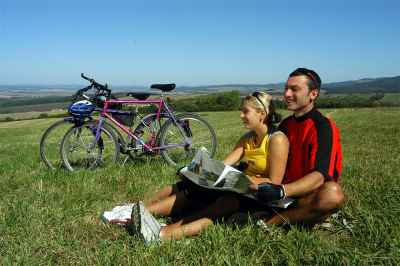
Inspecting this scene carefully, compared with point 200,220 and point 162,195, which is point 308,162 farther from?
point 162,195

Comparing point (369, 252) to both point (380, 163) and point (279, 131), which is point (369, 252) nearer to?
point (279, 131)

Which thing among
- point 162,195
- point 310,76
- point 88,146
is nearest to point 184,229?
point 162,195

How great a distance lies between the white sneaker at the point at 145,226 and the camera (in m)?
3.47

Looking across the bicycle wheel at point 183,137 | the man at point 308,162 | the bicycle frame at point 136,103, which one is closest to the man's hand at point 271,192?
the man at point 308,162

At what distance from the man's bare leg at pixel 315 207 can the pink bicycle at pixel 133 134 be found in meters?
3.61

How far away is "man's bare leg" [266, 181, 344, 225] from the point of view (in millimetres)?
3422

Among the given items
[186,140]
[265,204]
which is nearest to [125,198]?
[265,204]

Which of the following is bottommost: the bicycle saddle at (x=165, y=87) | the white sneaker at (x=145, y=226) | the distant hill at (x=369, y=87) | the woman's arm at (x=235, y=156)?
the distant hill at (x=369, y=87)

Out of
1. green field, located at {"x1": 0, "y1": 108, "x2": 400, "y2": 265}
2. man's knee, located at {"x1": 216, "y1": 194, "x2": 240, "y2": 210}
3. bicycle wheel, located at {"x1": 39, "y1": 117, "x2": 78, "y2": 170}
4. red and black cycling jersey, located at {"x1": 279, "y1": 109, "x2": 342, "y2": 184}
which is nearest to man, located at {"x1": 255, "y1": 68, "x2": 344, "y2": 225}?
red and black cycling jersey, located at {"x1": 279, "y1": 109, "x2": 342, "y2": 184}

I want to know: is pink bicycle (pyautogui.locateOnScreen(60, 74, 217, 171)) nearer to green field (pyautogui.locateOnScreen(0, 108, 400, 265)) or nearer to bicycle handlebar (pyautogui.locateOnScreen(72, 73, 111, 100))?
bicycle handlebar (pyautogui.locateOnScreen(72, 73, 111, 100))

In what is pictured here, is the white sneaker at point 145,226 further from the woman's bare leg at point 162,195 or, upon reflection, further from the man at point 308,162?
the man at point 308,162

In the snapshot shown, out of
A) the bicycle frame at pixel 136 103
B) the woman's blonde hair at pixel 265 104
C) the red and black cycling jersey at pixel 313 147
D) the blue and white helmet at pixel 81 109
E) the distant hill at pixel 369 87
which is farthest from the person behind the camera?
the distant hill at pixel 369 87

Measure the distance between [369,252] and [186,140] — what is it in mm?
4601

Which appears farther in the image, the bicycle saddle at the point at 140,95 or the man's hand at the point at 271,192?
the bicycle saddle at the point at 140,95
